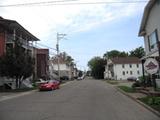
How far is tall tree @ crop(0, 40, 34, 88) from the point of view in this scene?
38594 mm

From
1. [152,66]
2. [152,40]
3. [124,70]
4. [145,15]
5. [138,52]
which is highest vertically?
[138,52]

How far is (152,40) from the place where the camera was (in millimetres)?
31641

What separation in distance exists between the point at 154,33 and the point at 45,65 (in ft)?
179

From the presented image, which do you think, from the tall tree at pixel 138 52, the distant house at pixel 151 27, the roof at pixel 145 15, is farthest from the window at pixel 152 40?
the tall tree at pixel 138 52

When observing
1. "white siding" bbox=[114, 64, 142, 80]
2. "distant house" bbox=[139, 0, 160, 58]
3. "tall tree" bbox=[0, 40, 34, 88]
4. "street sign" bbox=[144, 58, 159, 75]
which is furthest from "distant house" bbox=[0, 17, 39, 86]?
"white siding" bbox=[114, 64, 142, 80]

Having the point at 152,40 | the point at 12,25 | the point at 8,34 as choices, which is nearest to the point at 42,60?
the point at 8,34

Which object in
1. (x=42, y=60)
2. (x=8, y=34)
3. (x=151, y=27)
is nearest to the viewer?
(x=151, y=27)

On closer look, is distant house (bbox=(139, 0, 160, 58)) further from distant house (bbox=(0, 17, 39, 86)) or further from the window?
distant house (bbox=(0, 17, 39, 86))

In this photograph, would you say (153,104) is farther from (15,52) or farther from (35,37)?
(35,37)

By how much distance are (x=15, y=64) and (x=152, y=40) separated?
16.5 metres

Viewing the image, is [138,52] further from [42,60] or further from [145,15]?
[145,15]

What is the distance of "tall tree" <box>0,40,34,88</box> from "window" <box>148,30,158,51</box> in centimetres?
1543

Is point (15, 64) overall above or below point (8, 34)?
below

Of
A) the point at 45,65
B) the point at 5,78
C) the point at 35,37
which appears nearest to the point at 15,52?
the point at 5,78
